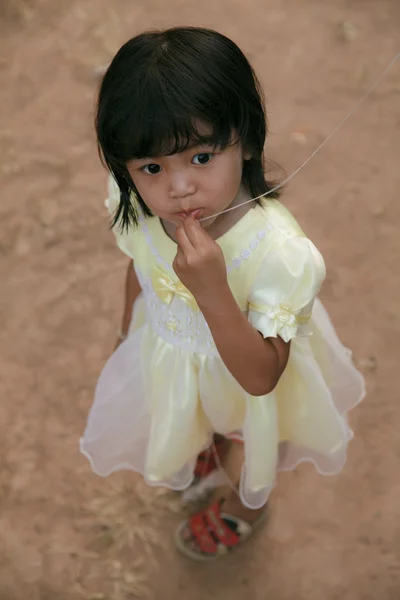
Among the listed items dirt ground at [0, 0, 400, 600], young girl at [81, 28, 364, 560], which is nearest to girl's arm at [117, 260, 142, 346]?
young girl at [81, 28, 364, 560]

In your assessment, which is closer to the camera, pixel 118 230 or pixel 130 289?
pixel 118 230

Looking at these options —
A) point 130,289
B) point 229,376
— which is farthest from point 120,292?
point 229,376

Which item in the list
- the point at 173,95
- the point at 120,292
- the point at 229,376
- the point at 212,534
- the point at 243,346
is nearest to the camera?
Answer: the point at 173,95

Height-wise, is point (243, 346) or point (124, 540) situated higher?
point (243, 346)

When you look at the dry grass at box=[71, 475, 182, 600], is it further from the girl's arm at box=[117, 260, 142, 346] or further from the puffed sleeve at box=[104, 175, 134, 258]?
the puffed sleeve at box=[104, 175, 134, 258]

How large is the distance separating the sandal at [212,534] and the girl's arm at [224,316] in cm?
55

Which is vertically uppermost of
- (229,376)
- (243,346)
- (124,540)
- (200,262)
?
(200,262)

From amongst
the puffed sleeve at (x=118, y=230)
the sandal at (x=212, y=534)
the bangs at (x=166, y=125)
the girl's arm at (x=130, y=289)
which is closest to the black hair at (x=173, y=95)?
the bangs at (x=166, y=125)

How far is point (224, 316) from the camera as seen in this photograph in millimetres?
894

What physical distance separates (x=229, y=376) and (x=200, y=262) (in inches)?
12.3

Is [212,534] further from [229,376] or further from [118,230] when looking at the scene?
[118,230]

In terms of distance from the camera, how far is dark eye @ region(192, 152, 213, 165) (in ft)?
2.79

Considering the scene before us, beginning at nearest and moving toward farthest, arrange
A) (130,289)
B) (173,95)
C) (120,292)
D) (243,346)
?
(173,95)
(243,346)
(130,289)
(120,292)

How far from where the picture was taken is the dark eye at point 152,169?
0.87m
